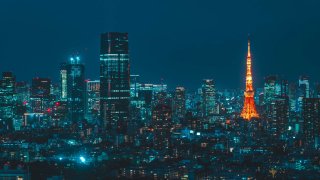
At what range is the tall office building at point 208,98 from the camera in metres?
34.1

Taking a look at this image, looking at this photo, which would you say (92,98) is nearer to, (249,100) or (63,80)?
(63,80)

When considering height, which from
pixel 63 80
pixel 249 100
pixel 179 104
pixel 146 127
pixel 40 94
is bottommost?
pixel 146 127

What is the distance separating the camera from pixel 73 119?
30984 millimetres

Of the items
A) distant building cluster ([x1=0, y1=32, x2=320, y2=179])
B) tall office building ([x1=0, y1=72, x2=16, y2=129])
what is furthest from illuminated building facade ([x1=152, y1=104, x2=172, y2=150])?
tall office building ([x1=0, y1=72, x2=16, y2=129])

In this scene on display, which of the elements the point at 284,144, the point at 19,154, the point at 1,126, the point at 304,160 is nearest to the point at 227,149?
the point at 284,144

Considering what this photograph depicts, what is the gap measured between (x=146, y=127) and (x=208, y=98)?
9.58m

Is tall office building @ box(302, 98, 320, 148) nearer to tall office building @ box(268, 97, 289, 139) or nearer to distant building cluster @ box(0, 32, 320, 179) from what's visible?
distant building cluster @ box(0, 32, 320, 179)

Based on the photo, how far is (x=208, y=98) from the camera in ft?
118

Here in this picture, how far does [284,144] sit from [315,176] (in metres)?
7.08

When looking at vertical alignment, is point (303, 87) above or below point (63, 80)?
below

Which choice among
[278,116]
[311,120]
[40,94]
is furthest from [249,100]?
[40,94]

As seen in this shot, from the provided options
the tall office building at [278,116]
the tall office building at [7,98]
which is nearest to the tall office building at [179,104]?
the tall office building at [278,116]

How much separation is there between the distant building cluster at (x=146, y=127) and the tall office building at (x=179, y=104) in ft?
0.19

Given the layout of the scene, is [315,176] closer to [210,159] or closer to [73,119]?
[210,159]
